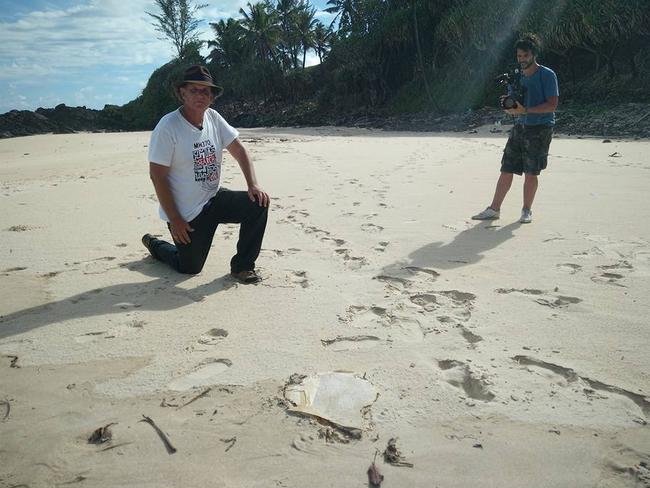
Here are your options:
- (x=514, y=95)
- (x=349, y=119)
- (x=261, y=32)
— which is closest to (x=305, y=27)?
(x=261, y=32)

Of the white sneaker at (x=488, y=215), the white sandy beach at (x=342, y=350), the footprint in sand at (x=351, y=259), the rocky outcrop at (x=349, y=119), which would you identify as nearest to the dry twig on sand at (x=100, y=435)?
the white sandy beach at (x=342, y=350)

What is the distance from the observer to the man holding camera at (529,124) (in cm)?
410

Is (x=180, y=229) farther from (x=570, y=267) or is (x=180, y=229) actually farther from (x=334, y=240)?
(x=570, y=267)

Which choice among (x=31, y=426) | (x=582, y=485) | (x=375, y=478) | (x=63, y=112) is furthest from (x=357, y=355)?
(x=63, y=112)

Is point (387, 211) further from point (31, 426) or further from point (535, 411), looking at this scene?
point (31, 426)

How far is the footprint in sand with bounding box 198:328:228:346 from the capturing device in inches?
92.7

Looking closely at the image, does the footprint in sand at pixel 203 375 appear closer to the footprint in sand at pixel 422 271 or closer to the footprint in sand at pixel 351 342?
the footprint in sand at pixel 351 342

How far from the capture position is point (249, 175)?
331 centimetres

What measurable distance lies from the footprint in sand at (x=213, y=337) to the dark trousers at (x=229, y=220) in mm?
763

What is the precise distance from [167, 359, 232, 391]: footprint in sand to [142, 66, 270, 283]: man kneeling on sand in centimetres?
100

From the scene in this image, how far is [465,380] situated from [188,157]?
2.11 meters

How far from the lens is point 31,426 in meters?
1.74

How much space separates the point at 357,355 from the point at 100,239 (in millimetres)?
2837

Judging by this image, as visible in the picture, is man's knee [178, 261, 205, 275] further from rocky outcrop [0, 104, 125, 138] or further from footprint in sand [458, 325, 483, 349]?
rocky outcrop [0, 104, 125, 138]
